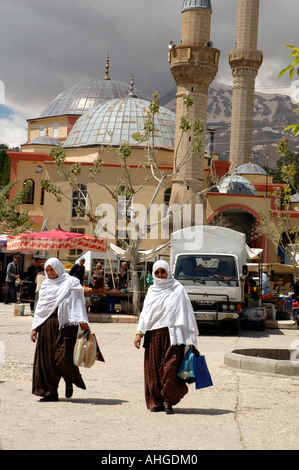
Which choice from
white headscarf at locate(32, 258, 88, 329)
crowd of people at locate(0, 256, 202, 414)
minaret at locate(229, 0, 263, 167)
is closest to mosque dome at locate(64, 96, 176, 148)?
minaret at locate(229, 0, 263, 167)

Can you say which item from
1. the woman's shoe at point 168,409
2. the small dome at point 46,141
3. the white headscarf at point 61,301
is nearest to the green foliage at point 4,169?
the small dome at point 46,141

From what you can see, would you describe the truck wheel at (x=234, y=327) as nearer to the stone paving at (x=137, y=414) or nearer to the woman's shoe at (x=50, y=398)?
the stone paving at (x=137, y=414)

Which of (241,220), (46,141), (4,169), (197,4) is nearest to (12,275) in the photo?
(197,4)

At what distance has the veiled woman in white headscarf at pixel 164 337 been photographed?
7012 millimetres

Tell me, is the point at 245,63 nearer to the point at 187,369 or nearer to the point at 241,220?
the point at 241,220

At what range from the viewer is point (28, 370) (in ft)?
31.0

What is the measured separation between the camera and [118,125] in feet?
156

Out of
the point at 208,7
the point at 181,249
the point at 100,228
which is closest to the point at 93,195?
the point at 208,7

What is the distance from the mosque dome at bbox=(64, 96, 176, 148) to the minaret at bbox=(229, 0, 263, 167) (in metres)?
7.80

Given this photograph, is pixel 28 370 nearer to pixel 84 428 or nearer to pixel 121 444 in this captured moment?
pixel 84 428

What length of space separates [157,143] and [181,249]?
29.4 meters

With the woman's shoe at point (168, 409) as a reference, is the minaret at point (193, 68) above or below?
above

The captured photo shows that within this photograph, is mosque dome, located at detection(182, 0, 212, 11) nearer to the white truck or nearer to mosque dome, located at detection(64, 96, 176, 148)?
mosque dome, located at detection(64, 96, 176, 148)

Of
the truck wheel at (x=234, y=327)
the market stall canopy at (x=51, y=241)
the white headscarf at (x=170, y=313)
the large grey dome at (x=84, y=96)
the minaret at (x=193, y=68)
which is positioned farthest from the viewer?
the large grey dome at (x=84, y=96)
